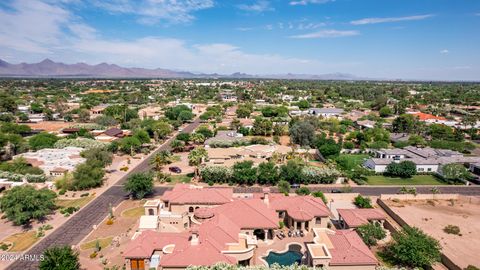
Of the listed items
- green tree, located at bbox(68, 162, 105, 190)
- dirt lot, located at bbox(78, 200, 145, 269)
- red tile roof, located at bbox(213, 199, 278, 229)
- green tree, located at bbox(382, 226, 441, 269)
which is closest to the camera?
green tree, located at bbox(382, 226, 441, 269)

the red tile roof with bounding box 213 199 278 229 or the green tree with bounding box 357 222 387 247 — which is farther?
the red tile roof with bounding box 213 199 278 229

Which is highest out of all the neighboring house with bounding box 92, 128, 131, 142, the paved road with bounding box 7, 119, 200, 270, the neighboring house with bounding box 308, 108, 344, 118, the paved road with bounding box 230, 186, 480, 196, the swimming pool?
the neighboring house with bounding box 308, 108, 344, 118

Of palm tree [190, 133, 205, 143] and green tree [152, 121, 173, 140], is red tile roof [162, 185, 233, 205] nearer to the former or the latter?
palm tree [190, 133, 205, 143]

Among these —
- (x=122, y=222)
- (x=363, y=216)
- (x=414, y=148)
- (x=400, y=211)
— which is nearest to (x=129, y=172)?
(x=122, y=222)

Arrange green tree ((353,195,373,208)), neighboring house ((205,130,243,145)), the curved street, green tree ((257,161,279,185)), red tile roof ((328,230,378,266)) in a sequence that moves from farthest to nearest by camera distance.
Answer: neighboring house ((205,130,243,145)) < green tree ((257,161,279,185)) < green tree ((353,195,373,208)) < the curved street < red tile roof ((328,230,378,266))

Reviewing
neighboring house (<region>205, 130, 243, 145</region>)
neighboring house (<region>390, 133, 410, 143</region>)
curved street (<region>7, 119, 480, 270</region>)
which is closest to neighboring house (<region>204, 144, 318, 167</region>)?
neighboring house (<region>205, 130, 243, 145</region>)

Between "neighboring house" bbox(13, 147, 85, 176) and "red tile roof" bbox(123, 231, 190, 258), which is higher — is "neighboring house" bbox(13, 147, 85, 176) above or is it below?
below

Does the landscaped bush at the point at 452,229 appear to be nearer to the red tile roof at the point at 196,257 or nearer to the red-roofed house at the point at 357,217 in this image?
the red-roofed house at the point at 357,217
